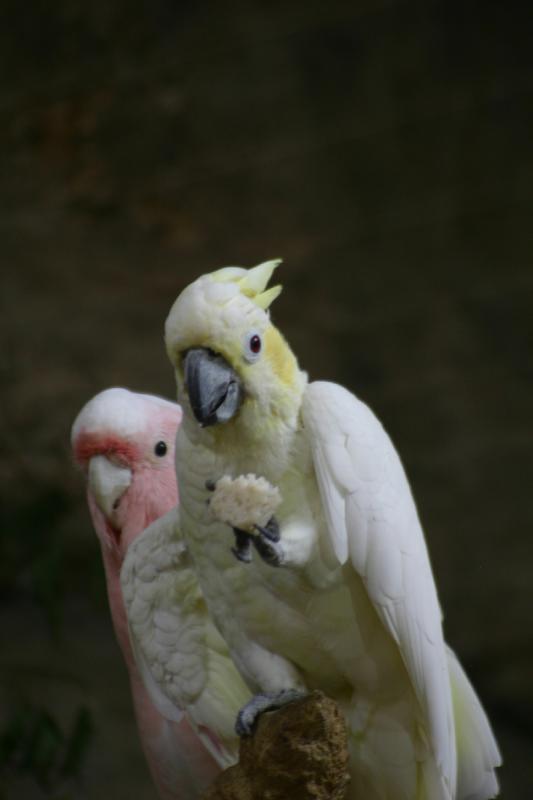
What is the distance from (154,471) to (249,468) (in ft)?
1.58

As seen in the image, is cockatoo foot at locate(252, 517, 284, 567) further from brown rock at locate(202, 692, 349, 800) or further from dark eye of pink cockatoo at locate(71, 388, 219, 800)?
dark eye of pink cockatoo at locate(71, 388, 219, 800)

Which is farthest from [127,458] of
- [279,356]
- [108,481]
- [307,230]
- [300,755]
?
[307,230]

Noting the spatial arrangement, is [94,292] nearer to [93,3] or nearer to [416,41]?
[93,3]

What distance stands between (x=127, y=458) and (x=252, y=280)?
0.52 meters

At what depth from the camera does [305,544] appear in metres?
1.53

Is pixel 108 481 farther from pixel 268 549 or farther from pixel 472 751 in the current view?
pixel 472 751

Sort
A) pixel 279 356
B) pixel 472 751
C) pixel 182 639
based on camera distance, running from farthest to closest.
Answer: pixel 182 639
pixel 472 751
pixel 279 356

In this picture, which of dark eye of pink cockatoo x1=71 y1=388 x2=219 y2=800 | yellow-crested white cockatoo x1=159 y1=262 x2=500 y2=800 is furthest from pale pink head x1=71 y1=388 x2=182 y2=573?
yellow-crested white cockatoo x1=159 y1=262 x2=500 y2=800

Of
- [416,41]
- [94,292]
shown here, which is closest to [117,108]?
[94,292]

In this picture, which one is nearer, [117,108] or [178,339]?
[178,339]

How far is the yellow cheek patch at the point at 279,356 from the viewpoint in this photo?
155 centimetres

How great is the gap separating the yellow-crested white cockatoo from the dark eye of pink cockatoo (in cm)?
32

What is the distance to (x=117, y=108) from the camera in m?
3.74

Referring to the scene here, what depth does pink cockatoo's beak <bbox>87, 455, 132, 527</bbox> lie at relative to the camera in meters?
1.98
